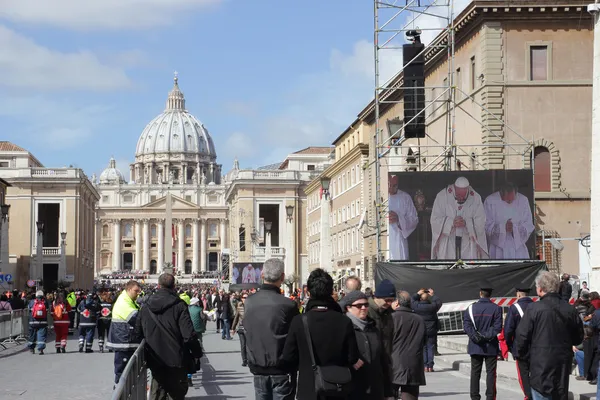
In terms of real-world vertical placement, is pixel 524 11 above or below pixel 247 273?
above

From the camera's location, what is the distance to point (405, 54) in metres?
37.4

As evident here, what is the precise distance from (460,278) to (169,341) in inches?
721

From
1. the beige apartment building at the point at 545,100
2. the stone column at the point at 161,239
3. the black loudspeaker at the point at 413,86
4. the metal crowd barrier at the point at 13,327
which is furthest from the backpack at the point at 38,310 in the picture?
the stone column at the point at 161,239

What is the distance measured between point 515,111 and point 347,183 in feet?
115

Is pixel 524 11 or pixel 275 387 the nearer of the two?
pixel 275 387

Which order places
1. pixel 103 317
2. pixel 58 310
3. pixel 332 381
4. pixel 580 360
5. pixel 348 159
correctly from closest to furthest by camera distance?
1. pixel 332 381
2. pixel 580 360
3. pixel 103 317
4. pixel 58 310
5. pixel 348 159

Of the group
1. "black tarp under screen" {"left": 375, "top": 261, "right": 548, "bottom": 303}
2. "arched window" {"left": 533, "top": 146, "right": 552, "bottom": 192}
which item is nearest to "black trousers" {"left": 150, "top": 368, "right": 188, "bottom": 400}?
"black tarp under screen" {"left": 375, "top": 261, "right": 548, "bottom": 303}

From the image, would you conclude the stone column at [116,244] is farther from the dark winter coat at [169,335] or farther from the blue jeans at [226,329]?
the dark winter coat at [169,335]

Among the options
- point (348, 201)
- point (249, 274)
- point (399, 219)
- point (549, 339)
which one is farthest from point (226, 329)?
point (348, 201)

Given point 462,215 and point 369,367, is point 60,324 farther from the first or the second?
point 369,367

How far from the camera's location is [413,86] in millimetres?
38500

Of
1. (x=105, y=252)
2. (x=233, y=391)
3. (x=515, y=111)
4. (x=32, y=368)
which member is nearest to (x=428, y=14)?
(x=515, y=111)

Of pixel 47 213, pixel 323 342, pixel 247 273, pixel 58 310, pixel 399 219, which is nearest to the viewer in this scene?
pixel 323 342

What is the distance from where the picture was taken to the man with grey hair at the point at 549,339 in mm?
10164
